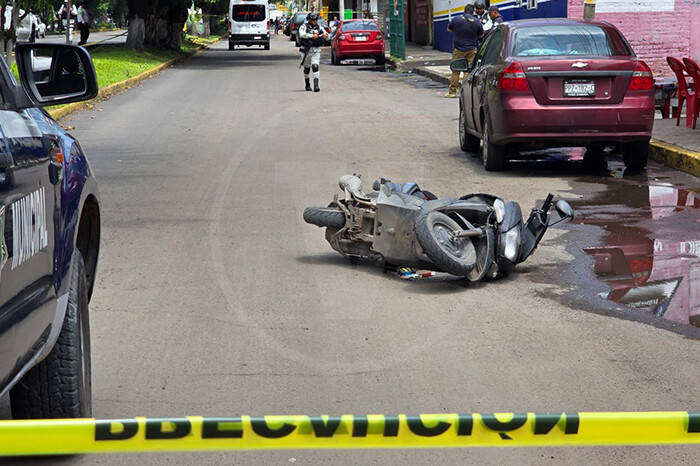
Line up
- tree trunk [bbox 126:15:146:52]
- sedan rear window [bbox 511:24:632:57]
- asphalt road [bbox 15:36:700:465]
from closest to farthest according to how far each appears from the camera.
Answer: asphalt road [bbox 15:36:700:465] < sedan rear window [bbox 511:24:632:57] < tree trunk [bbox 126:15:146:52]

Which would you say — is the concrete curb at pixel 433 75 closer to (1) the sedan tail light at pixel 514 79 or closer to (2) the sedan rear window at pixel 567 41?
(2) the sedan rear window at pixel 567 41

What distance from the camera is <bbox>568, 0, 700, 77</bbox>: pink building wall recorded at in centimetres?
2680

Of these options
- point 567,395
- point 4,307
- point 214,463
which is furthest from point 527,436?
point 567,395

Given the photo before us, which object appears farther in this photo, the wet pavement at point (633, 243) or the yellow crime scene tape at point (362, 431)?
the wet pavement at point (633, 243)

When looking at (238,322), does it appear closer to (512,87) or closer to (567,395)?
(567,395)

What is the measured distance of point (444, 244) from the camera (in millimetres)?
7145

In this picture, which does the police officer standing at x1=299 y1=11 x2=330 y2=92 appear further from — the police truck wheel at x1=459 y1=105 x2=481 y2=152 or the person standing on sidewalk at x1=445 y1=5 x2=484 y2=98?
the police truck wheel at x1=459 y1=105 x2=481 y2=152

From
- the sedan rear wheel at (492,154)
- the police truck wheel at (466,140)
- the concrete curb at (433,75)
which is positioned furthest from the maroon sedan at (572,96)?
the concrete curb at (433,75)

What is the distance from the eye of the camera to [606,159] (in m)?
14.0

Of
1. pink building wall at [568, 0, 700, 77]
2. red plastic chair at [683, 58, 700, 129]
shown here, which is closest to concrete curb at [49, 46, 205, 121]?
red plastic chair at [683, 58, 700, 129]

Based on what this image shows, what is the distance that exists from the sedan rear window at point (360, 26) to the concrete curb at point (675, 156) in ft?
85.0

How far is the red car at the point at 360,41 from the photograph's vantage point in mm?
38969

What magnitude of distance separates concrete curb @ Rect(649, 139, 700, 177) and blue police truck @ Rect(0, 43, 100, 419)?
8896 millimetres

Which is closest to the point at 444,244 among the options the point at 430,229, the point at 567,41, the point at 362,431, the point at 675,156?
the point at 430,229
